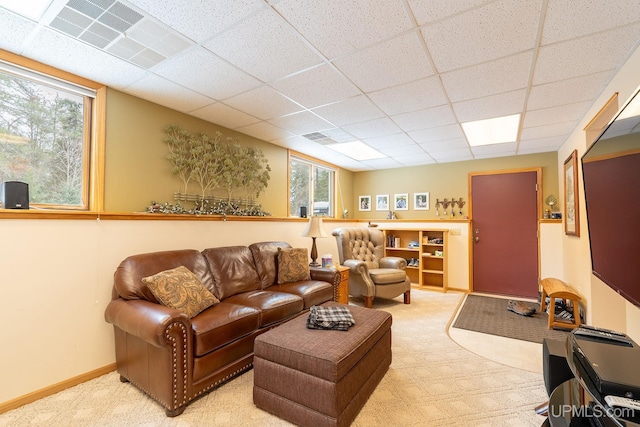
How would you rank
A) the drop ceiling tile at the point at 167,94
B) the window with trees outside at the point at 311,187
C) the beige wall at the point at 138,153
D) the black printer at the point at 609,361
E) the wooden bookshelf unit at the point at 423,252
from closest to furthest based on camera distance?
the black printer at the point at 609,361
the drop ceiling tile at the point at 167,94
the beige wall at the point at 138,153
the window with trees outside at the point at 311,187
the wooden bookshelf unit at the point at 423,252

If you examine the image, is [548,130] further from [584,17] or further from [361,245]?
[361,245]

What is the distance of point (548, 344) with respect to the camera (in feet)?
6.31

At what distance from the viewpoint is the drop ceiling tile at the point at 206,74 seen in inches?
81.2

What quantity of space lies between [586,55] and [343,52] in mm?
1672

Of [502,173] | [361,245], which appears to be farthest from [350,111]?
[502,173]

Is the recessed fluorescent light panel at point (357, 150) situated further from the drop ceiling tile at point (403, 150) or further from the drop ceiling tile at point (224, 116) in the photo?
the drop ceiling tile at point (224, 116)

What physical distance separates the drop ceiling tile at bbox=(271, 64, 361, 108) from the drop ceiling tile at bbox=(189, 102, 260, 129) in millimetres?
716

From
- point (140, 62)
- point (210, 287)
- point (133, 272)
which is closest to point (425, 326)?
point (210, 287)

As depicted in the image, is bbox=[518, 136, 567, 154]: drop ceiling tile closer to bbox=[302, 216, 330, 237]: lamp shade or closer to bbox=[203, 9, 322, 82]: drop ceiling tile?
bbox=[302, 216, 330, 237]: lamp shade

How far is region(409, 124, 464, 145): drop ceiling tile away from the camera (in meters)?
3.57

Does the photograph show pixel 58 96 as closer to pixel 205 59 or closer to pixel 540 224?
pixel 205 59

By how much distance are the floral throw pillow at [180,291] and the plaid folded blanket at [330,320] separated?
88 cm

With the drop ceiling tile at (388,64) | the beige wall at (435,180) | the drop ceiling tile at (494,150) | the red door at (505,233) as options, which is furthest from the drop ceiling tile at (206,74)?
the red door at (505,233)

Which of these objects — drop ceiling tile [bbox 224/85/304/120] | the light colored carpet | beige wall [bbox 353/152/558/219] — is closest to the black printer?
the light colored carpet
